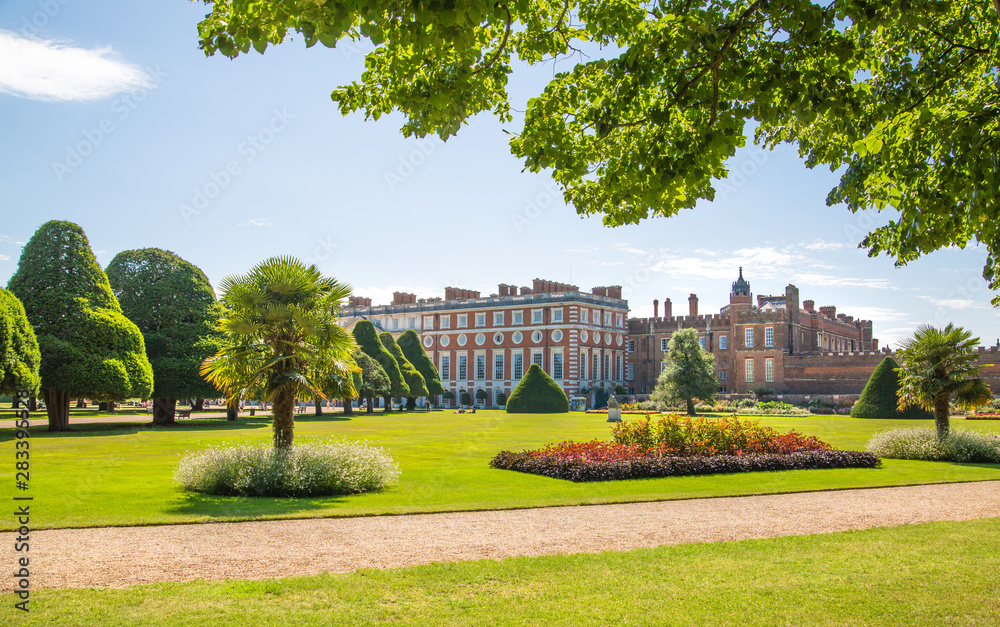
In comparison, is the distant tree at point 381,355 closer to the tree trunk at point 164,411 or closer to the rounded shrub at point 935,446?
the tree trunk at point 164,411

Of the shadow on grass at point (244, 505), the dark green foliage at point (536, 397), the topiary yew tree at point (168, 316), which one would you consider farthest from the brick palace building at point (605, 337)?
the shadow on grass at point (244, 505)

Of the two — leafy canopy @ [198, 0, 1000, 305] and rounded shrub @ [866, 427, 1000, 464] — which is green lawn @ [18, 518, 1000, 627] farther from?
rounded shrub @ [866, 427, 1000, 464]

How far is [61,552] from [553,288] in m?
59.4

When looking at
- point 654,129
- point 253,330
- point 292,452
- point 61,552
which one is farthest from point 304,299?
point 654,129

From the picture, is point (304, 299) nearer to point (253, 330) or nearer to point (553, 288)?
point (253, 330)

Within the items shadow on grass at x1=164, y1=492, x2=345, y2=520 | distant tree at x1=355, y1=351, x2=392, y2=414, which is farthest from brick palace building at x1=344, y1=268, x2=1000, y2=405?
shadow on grass at x1=164, y1=492, x2=345, y2=520

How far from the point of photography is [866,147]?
5.80 metres

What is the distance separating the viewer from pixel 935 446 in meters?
16.8

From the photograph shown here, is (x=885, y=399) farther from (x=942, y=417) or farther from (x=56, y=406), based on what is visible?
(x=56, y=406)

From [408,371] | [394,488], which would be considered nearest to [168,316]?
[408,371]

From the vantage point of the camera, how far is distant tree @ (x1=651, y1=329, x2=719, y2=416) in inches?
1601

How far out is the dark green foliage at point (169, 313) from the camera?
1144 inches

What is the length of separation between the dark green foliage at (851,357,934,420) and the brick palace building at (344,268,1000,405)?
19486 mm

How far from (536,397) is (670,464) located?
1265 inches
